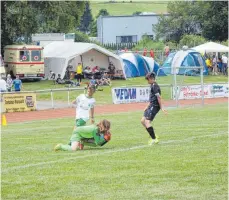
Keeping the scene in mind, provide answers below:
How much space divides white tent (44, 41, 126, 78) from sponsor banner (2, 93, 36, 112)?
15.6 m

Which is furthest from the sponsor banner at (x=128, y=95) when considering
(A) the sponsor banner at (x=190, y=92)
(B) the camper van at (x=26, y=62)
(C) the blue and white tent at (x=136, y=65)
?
(C) the blue and white tent at (x=136, y=65)

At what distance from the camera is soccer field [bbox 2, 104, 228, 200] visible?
11969 millimetres

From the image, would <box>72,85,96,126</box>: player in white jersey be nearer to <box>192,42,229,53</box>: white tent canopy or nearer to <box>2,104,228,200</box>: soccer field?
<box>2,104,228,200</box>: soccer field

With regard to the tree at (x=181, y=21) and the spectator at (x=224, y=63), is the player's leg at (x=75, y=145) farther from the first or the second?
the tree at (x=181, y=21)

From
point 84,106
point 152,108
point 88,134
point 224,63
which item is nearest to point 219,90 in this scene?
point 224,63

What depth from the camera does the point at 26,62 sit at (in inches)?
2106

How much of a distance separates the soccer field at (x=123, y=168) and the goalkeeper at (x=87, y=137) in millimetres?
221

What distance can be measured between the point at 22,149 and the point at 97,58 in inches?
1503

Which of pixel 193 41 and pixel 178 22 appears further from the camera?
pixel 178 22

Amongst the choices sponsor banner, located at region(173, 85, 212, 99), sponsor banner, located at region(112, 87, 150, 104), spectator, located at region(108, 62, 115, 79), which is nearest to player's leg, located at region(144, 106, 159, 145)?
sponsor banner, located at region(112, 87, 150, 104)

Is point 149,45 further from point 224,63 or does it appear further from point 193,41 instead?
→ point 224,63

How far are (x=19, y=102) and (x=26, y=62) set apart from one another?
56.2ft

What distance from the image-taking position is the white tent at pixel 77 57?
53375 mm

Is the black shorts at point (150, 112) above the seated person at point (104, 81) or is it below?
above
